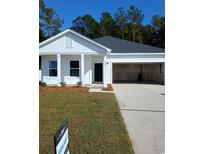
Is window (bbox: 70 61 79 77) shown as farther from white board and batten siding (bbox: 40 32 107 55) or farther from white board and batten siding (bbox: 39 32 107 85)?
white board and batten siding (bbox: 40 32 107 55)

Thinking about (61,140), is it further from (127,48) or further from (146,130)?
(127,48)

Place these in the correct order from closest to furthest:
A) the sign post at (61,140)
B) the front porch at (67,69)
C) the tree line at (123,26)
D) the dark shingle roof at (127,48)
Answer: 1. the sign post at (61,140)
2. the front porch at (67,69)
3. the dark shingle roof at (127,48)
4. the tree line at (123,26)

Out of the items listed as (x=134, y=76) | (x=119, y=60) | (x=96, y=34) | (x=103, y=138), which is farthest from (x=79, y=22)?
(x=103, y=138)

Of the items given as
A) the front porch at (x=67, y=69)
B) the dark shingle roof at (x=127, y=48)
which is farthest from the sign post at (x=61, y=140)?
the dark shingle roof at (x=127, y=48)

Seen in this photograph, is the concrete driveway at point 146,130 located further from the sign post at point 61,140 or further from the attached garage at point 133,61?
the attached garage at point 133,61

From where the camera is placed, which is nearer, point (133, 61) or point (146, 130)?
point (146, 130)

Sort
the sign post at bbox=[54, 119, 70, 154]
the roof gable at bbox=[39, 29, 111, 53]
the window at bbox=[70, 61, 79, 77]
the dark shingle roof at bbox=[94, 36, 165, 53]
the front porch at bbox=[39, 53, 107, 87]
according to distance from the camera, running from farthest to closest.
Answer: the dark shingle roof at bbox=[94, 36, 165, 53]
the window at bbox=[70, 61, 79, 77]
the front porch at bbox=[39, 53, 107, 87]
the roof gable at bbox=[39, 29, 111, 53]
the sign post at bbox=[54, 119, 70, 154]

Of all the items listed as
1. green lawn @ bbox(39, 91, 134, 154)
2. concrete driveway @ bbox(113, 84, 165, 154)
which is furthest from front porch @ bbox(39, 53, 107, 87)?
concrete driveway @ bbox(113, 84, 165, 154)

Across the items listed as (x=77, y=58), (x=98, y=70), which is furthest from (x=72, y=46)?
(x=98, y=70)
